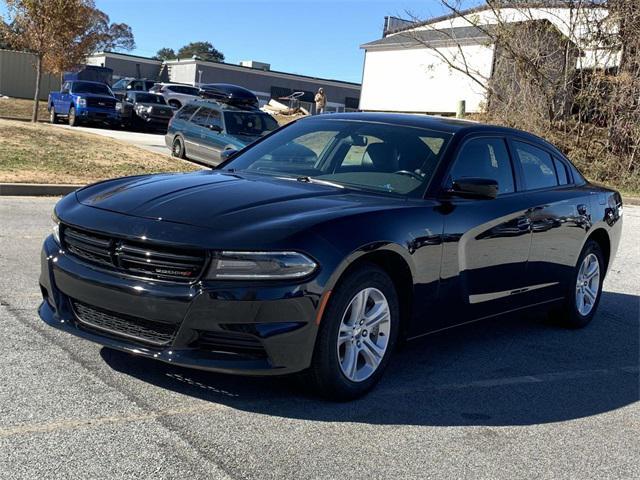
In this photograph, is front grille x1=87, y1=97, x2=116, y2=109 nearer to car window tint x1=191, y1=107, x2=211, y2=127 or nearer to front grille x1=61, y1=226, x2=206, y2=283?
car window tint x1=191, y1=107, x2=211, y2=127

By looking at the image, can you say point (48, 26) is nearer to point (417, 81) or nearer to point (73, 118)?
point (73, 118)

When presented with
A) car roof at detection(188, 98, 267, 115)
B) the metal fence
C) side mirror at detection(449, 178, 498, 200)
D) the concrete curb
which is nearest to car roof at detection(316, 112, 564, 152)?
side mirror at detection(449, 178, 498, 200)

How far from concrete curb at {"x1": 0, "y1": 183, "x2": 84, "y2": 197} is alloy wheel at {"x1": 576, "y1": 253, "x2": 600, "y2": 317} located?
8468 millimetres

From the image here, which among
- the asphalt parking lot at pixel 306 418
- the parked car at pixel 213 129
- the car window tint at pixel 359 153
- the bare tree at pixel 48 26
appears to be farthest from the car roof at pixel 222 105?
the car window tint at pixel 359 153

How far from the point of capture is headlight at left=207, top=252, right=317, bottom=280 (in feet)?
12.5

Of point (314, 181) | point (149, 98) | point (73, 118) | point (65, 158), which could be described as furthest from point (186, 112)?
point (314, 181)

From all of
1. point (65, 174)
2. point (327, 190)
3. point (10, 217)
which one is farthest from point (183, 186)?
point (65, 174)

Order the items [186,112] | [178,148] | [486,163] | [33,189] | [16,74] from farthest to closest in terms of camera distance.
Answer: [16,74], [186,112], [178,148], [33,189], [486,163]

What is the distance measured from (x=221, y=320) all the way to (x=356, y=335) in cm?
85

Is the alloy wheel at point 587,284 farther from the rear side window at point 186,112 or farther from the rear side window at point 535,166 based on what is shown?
the rear side window at point 186,112

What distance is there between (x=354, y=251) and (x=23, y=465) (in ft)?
6.17

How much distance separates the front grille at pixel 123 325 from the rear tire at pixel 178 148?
15.3 meters

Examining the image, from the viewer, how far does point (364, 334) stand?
430 cm

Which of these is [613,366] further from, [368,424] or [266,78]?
[266,78]
